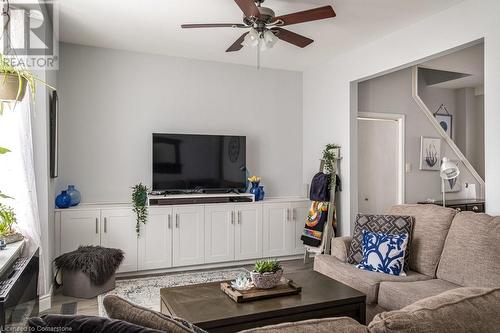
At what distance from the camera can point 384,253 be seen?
9.62 ft

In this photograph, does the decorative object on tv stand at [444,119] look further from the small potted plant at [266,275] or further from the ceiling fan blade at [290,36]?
the small potted plant at [266,275]

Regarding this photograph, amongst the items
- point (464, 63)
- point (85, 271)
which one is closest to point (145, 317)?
point (85, 271)

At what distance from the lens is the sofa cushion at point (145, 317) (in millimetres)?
953

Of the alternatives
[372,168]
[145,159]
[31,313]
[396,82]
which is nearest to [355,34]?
[396,82]

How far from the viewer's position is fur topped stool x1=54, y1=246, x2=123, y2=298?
355 cm

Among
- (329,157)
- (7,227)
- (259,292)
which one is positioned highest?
(329,157)

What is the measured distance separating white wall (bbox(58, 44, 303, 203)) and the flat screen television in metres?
0.27

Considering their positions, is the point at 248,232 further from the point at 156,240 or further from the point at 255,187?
the point at 156,240

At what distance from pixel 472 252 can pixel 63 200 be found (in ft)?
12.8

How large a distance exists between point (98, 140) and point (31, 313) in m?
2.70

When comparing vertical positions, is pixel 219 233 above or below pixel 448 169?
below

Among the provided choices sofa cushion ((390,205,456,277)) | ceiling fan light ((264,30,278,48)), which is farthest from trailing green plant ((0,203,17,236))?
sofa cushion ((390,205,456,277))

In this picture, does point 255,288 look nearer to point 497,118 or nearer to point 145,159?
point 497,118

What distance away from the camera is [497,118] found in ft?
9.66
